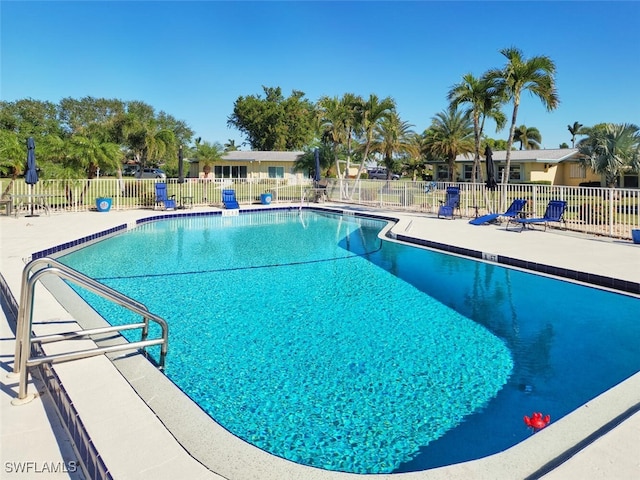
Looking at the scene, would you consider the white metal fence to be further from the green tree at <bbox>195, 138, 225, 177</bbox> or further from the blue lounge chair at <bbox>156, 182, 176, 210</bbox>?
the green tree at <bbox>195, 138, 225, 177</bbox>

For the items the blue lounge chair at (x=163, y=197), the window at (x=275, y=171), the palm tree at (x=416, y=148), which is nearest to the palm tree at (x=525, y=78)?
the blue lounge chair at (x=163, y=197)

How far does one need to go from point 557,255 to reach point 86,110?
51.5 m

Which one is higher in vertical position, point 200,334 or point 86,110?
point 86,110

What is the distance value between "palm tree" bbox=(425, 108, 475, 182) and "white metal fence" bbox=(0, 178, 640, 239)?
34.8 ft

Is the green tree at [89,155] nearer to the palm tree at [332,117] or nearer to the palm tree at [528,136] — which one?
the palm tree at [332,117]

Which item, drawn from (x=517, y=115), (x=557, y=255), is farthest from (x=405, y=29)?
(x=557, y=255)

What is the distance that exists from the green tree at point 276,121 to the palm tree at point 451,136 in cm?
2099

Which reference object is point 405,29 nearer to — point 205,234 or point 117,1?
point 117,1

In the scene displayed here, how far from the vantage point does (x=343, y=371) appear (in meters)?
4.12

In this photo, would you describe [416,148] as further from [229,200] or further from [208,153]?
[229,200]

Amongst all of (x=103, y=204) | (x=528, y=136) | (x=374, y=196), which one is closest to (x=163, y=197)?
(x=103, y=204)

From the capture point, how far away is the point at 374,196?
66.4ft

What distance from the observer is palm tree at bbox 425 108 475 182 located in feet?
97.6

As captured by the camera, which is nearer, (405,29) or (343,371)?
(343,371)
